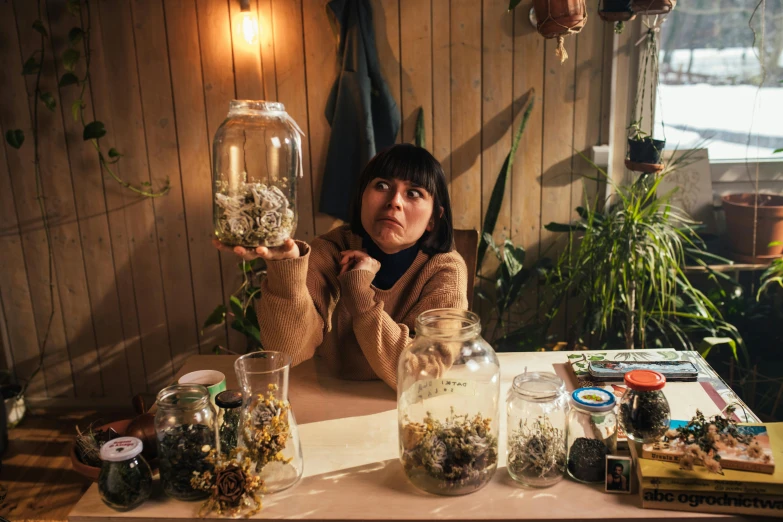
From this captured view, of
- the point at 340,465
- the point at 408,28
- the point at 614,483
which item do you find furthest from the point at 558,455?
the point at 408,28

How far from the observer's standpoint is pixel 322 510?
1.11 meters

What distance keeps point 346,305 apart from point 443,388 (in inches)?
18.0

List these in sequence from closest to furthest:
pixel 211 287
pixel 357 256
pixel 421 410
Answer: pixel 421 410, pixel 357 256, pixel 211 287

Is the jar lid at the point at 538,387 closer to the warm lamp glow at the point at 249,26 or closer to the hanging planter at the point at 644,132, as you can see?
the hanging planter at the point at 644,132

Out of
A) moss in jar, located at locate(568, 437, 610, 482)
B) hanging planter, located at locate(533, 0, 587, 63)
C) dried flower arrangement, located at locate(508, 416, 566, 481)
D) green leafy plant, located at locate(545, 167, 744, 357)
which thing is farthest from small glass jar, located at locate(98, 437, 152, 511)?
green leafy plant, located at locate(545, 167, 744, 357)

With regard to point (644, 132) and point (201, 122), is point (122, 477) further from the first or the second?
point (644, 132)

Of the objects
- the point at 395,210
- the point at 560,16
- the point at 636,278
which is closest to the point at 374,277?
the point at 395,210

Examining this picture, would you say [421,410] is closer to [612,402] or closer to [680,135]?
[612,402]

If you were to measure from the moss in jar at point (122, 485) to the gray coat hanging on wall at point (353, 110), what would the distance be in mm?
1775

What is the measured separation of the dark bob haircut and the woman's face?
2 cm

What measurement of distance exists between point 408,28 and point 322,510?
2.11m

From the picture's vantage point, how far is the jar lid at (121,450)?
3.61 feet

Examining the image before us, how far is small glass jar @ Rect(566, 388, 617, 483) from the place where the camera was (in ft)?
3.85

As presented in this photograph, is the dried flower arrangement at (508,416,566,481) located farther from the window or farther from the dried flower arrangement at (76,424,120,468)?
the window
